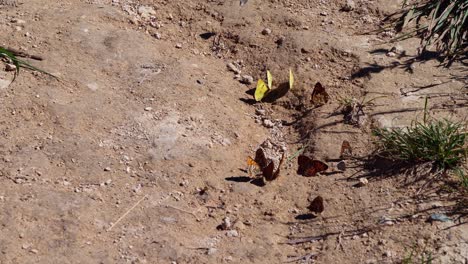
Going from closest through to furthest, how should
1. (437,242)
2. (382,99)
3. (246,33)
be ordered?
(437,242) → (382,99) → (246,33)

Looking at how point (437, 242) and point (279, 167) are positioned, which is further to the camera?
point (279, 167)

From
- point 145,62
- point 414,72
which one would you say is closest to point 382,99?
point 414,72

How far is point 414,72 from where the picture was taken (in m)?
4.45

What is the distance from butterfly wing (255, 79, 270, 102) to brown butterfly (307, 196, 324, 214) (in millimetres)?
883

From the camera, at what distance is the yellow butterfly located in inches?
174

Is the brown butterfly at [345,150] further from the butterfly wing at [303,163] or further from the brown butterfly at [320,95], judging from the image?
the brown butterfly at [320,95]

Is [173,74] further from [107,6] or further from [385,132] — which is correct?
[385,132]

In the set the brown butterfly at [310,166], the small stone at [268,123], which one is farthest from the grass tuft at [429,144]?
the small stone at [268,123]

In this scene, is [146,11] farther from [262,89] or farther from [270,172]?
[270,172]

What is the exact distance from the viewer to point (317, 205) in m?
3.73

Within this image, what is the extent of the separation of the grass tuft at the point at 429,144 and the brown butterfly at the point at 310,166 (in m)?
0.31

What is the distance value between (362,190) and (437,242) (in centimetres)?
48

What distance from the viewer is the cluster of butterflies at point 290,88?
14.2 feet

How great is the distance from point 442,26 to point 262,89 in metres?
1.10
